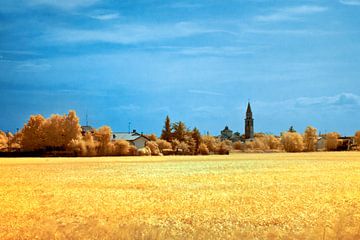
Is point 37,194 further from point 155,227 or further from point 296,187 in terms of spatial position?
point 296,187

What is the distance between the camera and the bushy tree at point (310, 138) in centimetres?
18062

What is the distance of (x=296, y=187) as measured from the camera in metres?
31.6

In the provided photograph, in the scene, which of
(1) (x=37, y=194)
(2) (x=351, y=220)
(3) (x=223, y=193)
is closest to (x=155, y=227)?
(2) (x=351, y=220)

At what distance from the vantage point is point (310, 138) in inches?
7146

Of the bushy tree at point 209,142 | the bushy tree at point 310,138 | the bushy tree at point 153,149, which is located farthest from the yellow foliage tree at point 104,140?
the bushy tree at point 310,138

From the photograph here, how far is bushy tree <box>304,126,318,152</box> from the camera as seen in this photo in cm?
18062

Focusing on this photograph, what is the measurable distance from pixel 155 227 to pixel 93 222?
2.46 meters

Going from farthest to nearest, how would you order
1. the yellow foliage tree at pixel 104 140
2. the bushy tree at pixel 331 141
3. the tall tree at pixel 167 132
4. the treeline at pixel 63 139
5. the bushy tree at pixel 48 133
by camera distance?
the bushy tree at pixel 331 141
the tall tree at pixel 167 132
the yellow foliage tree at pixel 104 140
the bushy tree at pixel 48 133
the treeline at pixel 63 139

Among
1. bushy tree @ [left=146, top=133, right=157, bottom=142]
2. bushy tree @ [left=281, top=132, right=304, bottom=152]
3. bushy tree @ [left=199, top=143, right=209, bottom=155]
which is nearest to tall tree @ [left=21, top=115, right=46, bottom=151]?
bushy tree @ [left=199, top=143, right=209, bottom=155]

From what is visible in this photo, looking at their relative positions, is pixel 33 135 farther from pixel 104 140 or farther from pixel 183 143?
pixel 183 143

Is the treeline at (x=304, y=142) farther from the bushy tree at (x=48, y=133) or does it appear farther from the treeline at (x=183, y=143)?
the bushy tree at (x=48, y=133)

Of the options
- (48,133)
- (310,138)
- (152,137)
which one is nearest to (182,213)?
(48,133)

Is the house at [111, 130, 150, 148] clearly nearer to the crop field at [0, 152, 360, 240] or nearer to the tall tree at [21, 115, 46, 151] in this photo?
the tall tree at [21, 115, 46, 151]

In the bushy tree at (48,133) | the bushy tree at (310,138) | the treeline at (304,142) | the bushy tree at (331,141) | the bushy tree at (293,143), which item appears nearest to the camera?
the bushy tree at (48,133)
